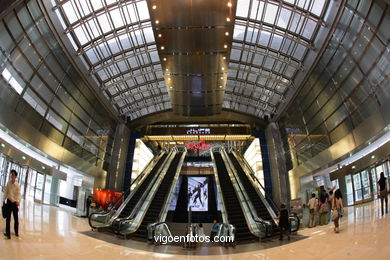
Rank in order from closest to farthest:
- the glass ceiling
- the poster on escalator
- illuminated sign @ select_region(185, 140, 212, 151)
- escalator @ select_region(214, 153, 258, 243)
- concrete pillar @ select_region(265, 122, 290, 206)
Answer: escalator @ select_region(214, 153, 258, 243) → the glass ceiling → the poster on escalator → concrete pillar @ select_region(265, 122, 290, 206) → illuminated sign @ select_region(185, 140, 212, 151)

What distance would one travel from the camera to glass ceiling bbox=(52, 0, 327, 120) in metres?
18.2

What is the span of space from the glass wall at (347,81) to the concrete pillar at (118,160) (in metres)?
17.5

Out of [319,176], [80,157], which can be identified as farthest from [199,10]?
[319,176]

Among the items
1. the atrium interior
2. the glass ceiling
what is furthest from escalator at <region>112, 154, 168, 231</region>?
the glass ceiling

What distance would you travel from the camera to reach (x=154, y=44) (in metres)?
22.4

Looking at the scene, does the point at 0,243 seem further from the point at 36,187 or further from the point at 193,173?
the point at 193,173

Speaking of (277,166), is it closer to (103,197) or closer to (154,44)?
(154,44)

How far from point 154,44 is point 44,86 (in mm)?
8237

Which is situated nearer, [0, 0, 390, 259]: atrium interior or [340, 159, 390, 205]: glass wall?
[0, 0, 390, 259]: atrium interior

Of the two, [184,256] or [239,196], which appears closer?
[184,256]

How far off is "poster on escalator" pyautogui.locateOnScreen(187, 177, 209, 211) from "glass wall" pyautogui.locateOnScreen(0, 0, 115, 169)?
896cm

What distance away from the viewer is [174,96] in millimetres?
23438

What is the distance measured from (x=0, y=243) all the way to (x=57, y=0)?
46.5 feet

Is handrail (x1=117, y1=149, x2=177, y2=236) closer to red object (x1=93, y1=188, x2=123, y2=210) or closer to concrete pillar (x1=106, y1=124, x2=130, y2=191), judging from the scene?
red object (x1=93, y1=188, x2=123, y2=210)
